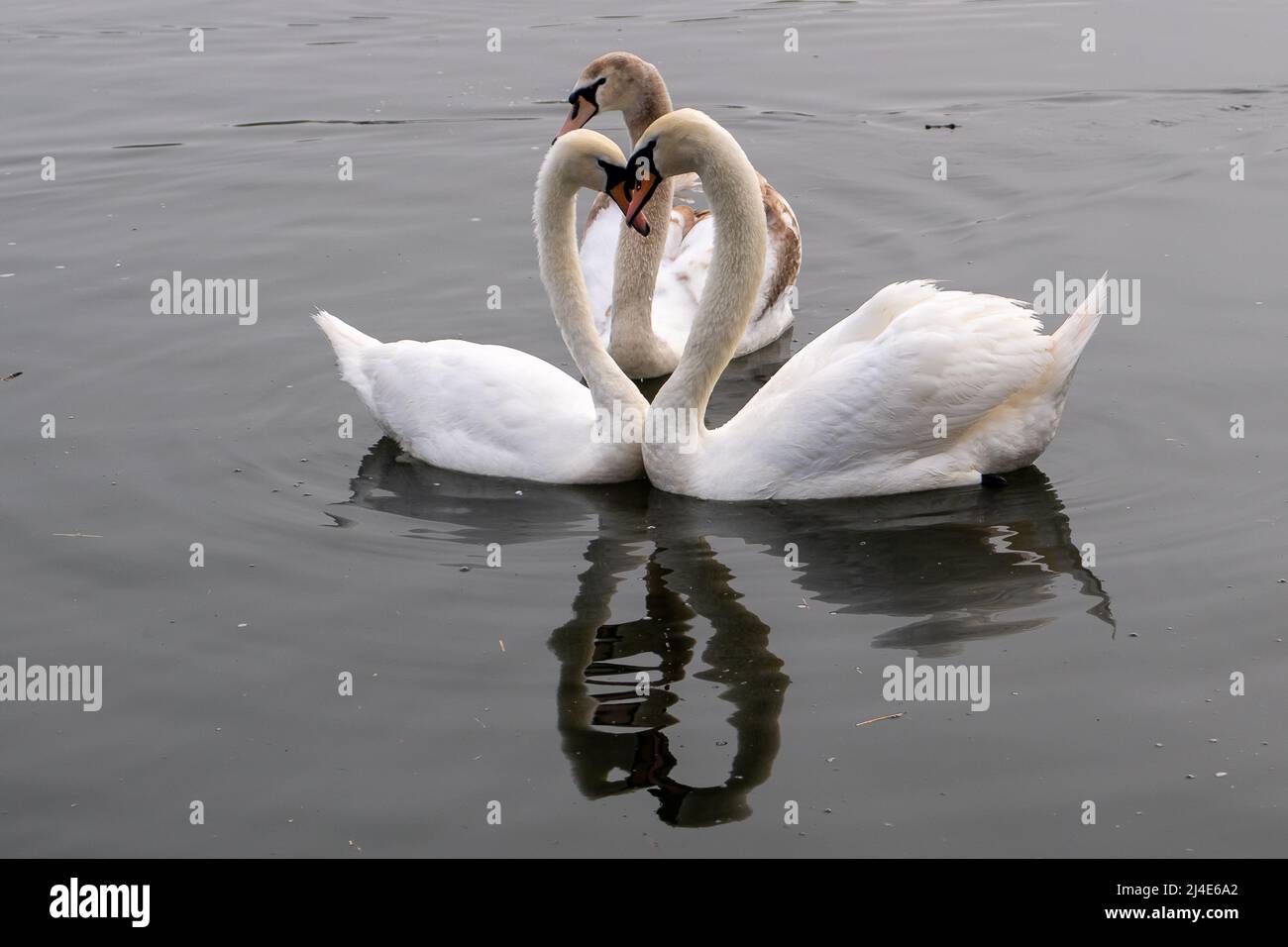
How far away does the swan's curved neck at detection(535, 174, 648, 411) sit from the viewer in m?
8.09

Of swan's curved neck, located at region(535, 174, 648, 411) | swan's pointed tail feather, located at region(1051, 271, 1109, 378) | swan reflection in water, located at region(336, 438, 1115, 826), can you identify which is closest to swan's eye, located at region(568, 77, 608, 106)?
swan's curved neck, located at region(535, 174, 648, 411)

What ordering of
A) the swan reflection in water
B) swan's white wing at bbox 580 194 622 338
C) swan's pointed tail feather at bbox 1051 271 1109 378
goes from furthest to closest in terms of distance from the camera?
swan's white wing at bbox 580 194 622 338, swan's pointed tail feather at bbox 1051 271 1109 378, the swan reflection in water

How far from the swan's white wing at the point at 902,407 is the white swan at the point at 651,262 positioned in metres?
1.65

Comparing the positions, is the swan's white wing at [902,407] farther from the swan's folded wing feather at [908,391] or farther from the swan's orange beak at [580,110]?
the swan's orange beak at [580,110]

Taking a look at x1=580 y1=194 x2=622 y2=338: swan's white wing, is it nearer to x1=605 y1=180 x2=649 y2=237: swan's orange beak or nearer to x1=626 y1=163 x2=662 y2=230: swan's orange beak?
x1=605 y1=180 x2=649 y2=237: swan's orange beak

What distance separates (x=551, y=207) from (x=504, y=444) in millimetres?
1132

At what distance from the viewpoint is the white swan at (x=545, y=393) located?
8.05 metres

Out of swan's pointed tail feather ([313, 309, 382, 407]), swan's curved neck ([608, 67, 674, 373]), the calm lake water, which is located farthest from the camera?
swan's curved neck ([608, 67, 674, 373])

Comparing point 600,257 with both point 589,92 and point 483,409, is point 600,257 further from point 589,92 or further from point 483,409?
point 483,409

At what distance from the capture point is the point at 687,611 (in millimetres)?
6855

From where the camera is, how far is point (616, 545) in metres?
7.53

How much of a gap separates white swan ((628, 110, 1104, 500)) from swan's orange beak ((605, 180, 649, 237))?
5 cm

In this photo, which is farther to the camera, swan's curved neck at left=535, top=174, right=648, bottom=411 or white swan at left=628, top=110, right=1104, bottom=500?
swan's curved neck at left=535, top=174, right=648, bottom=411

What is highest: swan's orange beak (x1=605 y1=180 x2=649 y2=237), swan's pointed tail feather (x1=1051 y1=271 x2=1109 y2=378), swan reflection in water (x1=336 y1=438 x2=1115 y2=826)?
swan's orange beak (x1=605 y1=180 x2=649 y2=237)
